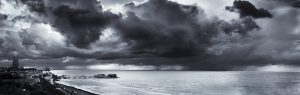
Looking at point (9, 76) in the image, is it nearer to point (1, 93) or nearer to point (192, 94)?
point (1, 93)

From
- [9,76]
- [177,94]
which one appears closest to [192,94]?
[177,94]

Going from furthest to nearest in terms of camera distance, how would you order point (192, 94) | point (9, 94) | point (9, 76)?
point (192, 94), point (9, 76), point (9, 94)

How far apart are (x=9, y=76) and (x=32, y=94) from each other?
59.2 m

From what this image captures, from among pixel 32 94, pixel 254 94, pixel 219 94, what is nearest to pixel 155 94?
pixel 219 94

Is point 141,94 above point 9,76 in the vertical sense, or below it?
below

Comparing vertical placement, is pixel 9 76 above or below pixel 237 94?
above

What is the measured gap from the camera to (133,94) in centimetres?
11588

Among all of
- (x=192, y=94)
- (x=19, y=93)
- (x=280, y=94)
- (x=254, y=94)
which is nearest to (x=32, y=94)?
(x=19, y=93)

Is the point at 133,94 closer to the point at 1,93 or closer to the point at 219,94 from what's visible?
the point at 219,94

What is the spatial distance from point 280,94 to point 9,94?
3962 inches

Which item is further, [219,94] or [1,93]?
[219,94]

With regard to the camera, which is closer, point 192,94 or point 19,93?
point 19,93

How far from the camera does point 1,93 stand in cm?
6175

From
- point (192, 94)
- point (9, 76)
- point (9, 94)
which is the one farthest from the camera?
point (192, 94)
